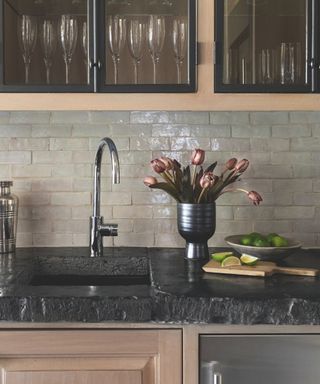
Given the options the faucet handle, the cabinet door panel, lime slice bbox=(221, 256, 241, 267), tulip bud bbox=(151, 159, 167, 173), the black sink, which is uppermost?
tulip bud bbox=(151, 159, 167, 173)

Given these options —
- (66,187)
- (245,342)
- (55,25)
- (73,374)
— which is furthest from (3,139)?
(245,342)

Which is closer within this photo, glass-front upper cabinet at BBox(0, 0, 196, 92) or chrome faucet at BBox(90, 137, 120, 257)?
glass-front upper cabinet at BBox(0, 0, 196, 92)

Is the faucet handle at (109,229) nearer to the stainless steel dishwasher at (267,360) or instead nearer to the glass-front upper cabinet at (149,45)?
the glass-front upper cabinet at (149,45)

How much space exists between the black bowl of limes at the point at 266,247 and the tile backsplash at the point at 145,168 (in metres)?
0.31

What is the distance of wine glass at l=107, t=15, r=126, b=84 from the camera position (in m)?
1.93

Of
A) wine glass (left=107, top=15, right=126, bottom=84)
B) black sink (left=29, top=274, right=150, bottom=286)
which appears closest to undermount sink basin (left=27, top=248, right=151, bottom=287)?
black sink (left=29, top=274, right=150, bottom=286)

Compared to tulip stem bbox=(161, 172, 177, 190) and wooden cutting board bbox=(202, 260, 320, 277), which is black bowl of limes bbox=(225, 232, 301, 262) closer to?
wooden cutting board bbox=(202, 260, 320, 277)

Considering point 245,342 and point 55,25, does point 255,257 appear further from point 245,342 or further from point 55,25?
point 55,25

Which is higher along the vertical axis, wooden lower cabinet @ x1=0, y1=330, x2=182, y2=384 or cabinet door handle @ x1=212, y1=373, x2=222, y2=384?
wooden lower cabinet @ x1=0, y1=330, x2=182, y2=384

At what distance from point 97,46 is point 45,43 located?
0.61 feet

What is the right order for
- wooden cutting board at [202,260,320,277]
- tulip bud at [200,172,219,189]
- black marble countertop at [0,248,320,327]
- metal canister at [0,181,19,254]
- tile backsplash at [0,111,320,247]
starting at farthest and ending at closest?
tile backsplash at [0,111,320,247], metal canister at [0,181,19,254], tulip bud at [200,172,219,189], wooden cutting board at [202,260,320,277], black marble countertop at [0,248,320,327]

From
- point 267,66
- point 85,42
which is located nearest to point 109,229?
point 85,42

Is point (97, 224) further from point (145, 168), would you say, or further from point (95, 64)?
point (95, 64)

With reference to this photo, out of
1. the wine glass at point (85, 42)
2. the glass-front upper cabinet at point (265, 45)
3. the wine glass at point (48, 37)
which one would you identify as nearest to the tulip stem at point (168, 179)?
the glass-front upper cabinet at point (265, 45)
